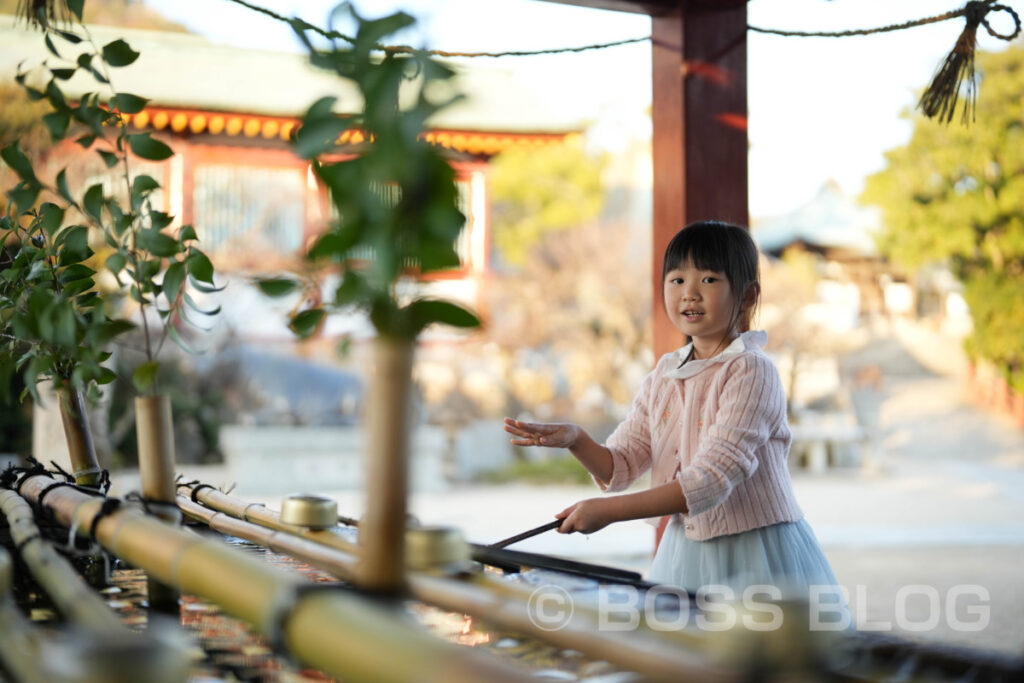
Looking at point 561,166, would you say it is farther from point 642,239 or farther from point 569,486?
point 569,486

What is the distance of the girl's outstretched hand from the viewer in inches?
53.6

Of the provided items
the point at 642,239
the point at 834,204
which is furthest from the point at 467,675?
the point at 834,204

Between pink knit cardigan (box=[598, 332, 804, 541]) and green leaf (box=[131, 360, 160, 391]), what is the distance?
82 centimetres

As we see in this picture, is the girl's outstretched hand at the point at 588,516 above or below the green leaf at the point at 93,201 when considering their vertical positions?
below

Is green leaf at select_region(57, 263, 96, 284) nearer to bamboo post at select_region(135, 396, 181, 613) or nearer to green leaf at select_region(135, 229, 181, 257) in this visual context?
green leaf at select_region(135, 229, 181, 257)

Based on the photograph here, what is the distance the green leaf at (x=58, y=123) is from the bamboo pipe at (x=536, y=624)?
63 cm

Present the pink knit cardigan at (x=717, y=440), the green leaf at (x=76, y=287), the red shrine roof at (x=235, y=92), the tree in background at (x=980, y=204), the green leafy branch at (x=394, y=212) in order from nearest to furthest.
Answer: the green leafy branch at (x=394, y=212) → the green leaf at (x=76, y=287) → the pink knit cardigan at (x=717, y=440) → the red shrine roof at (x=235, y=92) → the tree in background at (x=980, y=204)

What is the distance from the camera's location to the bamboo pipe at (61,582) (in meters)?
0.72

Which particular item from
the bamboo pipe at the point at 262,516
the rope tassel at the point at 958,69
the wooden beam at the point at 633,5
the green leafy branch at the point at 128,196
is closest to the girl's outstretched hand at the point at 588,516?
the bamboo pipe at the point at 262,516

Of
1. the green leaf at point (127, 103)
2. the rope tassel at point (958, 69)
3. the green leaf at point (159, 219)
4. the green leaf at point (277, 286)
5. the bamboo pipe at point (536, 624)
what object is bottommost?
the bamboo pipe at point (536, 624)

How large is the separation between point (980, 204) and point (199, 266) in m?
14.5

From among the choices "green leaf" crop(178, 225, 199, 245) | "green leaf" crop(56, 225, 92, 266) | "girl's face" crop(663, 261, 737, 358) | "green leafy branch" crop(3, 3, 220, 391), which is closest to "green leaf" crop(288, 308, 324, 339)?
"green leafy branch" crop(3, 3, 220, 391)

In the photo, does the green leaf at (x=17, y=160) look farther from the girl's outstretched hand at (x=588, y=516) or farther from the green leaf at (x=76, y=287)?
the girl's outstretched hand at (x=588, y=516)

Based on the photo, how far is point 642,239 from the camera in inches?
552
